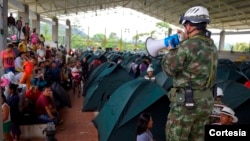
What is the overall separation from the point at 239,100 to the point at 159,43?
9.53 ft

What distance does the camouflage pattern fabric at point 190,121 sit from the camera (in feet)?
7.79

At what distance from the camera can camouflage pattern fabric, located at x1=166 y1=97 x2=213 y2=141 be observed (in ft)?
7.79

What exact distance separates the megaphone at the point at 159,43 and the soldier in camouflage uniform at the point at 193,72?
5 cm

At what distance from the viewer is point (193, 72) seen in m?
2.35

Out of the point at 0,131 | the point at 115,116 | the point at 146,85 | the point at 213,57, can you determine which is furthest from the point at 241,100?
the point at 0,131

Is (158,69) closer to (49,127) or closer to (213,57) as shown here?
(49,127)

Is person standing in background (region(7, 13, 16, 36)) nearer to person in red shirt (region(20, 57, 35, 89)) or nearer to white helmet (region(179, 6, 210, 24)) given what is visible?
person in red shirt (region(20, 57, 35, 89))

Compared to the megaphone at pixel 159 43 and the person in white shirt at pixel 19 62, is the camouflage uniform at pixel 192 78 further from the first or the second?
the person in white shirt at pixel 19 62

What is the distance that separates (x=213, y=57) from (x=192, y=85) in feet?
0.93

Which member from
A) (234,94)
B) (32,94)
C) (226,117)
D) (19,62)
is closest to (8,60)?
(19,62)

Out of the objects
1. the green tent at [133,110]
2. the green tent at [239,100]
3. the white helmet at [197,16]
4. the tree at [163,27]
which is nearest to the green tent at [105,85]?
the green tent at [133,110]

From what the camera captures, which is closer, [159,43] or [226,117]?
[159,43]

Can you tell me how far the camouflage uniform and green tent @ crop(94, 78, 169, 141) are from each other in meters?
1.84

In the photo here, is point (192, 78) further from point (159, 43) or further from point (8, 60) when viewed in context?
point (8, 60)
